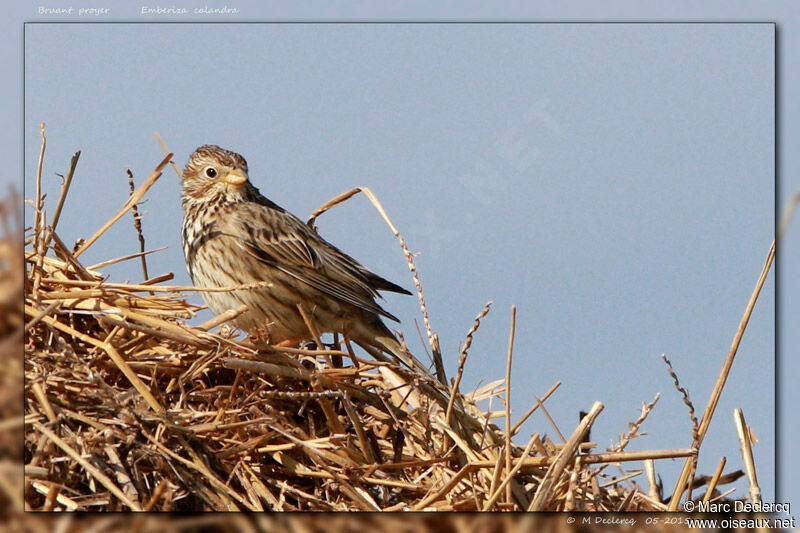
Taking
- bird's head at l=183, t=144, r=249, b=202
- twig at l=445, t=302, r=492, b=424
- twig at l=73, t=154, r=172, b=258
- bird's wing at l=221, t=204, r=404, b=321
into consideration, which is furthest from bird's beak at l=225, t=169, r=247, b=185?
twig at l=445, t=302, r=492, b=424

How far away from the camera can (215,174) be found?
4.76 m

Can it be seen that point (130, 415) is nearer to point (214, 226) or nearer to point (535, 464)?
point (535, 464)

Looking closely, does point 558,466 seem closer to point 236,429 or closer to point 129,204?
point 236,429

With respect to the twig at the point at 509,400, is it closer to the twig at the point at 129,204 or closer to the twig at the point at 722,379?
the twig at the point at 722,379

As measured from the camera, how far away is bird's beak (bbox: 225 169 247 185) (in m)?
4.58

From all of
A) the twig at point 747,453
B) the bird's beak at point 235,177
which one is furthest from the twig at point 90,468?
the bird's beak at point 235,177

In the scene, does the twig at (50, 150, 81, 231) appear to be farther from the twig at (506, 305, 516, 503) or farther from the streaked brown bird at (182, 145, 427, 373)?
the twig at (506, 305, 516, 503)

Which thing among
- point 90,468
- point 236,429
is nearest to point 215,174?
point 236,429

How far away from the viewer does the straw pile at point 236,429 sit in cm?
278

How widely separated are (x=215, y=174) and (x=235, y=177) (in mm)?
165

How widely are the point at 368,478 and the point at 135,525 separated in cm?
83

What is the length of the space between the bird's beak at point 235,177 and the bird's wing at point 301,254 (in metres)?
0.14

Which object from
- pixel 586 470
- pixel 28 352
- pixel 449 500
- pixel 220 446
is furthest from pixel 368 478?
pixel 28 352

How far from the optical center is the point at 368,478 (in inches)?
118
